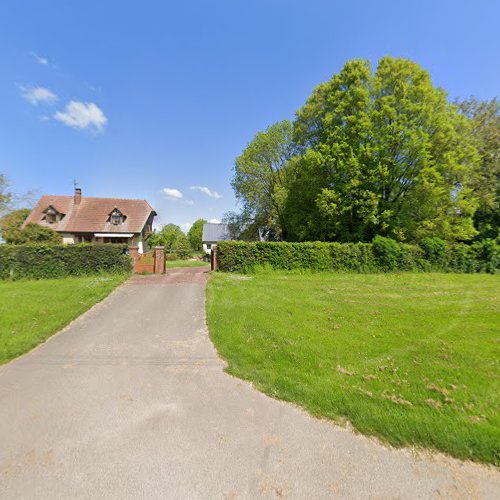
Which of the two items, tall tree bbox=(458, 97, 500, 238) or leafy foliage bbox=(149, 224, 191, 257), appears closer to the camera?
tall tree bbox=(458, 97, 500, 238)

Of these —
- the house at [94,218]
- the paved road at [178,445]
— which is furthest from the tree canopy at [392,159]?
the house at [94,218]

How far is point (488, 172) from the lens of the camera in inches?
769

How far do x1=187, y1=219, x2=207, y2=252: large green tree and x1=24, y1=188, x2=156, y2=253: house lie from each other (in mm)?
32526

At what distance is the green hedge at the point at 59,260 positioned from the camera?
13.2 meters

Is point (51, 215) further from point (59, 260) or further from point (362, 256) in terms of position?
point (362, 256)

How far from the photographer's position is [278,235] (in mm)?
30750

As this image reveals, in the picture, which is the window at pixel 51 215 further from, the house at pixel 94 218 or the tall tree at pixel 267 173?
the tall tree at pixel 267 173

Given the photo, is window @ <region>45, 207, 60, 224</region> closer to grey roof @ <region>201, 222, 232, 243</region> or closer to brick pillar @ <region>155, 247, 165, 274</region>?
brick pillar @ <region>155, 247, 165, 274</region>

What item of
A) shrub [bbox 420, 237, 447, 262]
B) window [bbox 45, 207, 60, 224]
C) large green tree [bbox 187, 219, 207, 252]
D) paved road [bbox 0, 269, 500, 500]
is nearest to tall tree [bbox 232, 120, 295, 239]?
shrub [bbox 420, 237, 447, 262]

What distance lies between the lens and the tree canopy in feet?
55.2

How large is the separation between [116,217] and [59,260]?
54.9 feet

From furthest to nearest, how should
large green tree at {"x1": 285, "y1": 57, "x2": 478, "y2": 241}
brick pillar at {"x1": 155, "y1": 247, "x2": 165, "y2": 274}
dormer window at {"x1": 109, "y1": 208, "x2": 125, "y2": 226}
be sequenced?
dormer window at {"x1": 109, "y1": 208, "x2": 125, "y2": 226}, large green tree at {"x1": 285, "y1": 57, "x2": 478, "y2": 241}, brick pillar at {"x1": 155, "y1": 247, "x2": 165, "y2": 274}

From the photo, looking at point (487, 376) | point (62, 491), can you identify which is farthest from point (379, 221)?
point (62, 491)

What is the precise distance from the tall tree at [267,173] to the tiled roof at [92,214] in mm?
12212
